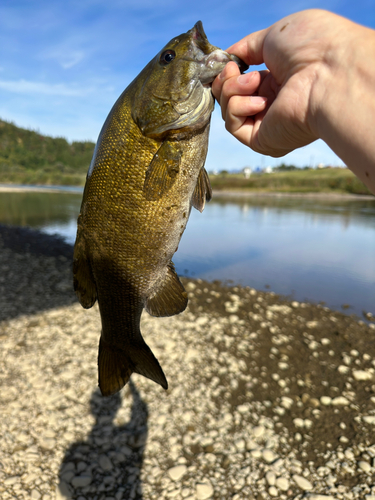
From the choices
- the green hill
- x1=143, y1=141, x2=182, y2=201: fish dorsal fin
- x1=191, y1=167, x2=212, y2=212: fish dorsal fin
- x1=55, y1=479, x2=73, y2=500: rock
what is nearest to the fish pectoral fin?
x1=143, y1=141, x2=182, y2=201: fish dorsal fin

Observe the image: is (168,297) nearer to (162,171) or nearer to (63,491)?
(162,171)

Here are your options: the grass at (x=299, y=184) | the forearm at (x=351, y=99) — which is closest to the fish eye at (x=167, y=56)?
the forearm at (x=351, y=99)

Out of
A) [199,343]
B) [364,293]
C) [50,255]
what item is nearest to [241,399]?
[199,343]

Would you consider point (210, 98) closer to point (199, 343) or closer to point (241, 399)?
point (241, 399)

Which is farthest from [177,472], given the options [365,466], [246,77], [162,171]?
[246,77]

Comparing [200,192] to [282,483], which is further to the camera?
[282,483]

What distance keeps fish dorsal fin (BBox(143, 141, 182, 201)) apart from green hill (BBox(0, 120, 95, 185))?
83344 millimetres

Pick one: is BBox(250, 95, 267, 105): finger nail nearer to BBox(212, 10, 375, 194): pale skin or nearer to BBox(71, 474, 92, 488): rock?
BBox(212, 10, 375, 194): pale skin

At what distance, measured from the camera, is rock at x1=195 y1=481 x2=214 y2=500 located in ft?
11.8

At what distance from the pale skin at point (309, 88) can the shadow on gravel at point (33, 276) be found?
21.1 ft

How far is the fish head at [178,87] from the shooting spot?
73.1 inches

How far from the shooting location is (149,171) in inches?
72.1

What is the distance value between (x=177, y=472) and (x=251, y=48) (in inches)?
165

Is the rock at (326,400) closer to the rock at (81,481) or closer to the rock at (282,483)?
the rock at (282,483)
